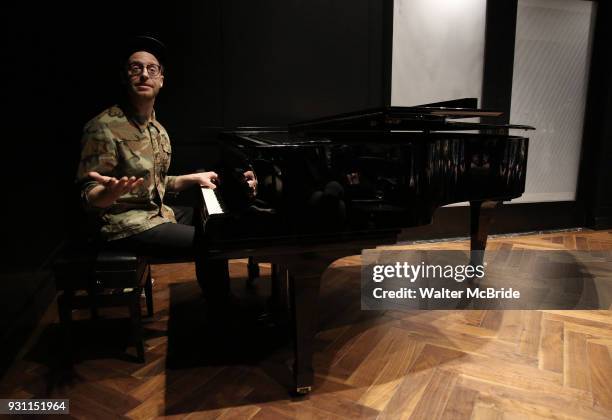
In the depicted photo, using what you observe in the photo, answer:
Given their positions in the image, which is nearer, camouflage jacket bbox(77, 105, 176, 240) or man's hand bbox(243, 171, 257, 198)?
man's hand bbox(243, 171, 257, 198)

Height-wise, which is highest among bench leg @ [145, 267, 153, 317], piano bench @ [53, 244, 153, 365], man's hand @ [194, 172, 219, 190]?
man's hand @ [194, 172, 219, 190]

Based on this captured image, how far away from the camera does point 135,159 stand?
6.08 ft

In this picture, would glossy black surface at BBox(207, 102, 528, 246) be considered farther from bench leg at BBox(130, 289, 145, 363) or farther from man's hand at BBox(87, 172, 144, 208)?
bench leg at BBox(130, 289, 145, 363)

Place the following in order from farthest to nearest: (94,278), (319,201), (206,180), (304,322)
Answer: (206,180), (94,278), (304,322), (319,201)

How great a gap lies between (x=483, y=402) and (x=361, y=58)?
270cm

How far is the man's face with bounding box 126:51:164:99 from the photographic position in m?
1.86

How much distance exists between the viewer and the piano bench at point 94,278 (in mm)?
1737

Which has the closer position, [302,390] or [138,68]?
[302,390]

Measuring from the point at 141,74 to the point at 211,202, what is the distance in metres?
0.64

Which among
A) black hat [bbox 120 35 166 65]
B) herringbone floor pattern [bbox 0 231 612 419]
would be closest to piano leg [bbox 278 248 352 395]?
herringbone floor pattern [bbox 0 231 612 419]

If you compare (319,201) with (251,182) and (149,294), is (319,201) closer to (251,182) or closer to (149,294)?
(251,182)

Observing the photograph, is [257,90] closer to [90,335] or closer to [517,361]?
[90,335]

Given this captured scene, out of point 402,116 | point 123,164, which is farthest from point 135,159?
point 402,116

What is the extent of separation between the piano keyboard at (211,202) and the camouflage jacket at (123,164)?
224mm
